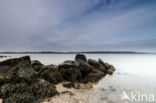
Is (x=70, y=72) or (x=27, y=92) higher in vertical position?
(x=70, y=72)

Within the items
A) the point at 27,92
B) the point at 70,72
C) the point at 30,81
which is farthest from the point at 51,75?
the point at 27,92

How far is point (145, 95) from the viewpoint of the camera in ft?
21.9

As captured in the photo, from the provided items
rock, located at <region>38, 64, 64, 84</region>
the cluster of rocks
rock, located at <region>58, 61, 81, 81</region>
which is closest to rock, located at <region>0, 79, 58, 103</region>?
the cluster of rocks

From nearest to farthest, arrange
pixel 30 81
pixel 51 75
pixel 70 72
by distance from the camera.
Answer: pixel 30 81, pixel 51 75, pixel 70 72

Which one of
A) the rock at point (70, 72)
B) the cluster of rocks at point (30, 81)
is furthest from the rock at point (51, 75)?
the rock at point (70, 72)

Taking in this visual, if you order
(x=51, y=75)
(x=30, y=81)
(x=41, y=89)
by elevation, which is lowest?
(x=41, y=89)

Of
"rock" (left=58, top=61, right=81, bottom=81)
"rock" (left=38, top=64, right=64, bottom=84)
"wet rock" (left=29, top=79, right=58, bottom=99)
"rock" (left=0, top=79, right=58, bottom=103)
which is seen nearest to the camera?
A: "rock" (left=0, top=79, right=58, bottom=103)

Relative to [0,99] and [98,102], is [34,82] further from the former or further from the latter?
[98,102]

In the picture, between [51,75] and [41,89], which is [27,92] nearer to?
[41,89]

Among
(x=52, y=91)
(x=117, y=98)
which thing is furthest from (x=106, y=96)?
(x=52, y=91)

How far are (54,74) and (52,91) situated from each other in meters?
2.79

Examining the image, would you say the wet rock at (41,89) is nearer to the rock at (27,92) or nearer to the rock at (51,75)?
the rock at (27,92)

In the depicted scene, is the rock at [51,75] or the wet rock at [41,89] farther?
the rock at [51,75]

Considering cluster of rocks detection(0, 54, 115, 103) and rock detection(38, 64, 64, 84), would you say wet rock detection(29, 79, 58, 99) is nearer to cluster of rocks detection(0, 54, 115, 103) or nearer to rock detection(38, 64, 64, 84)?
cluster of rocks detection(0, 54, 115, 103)
